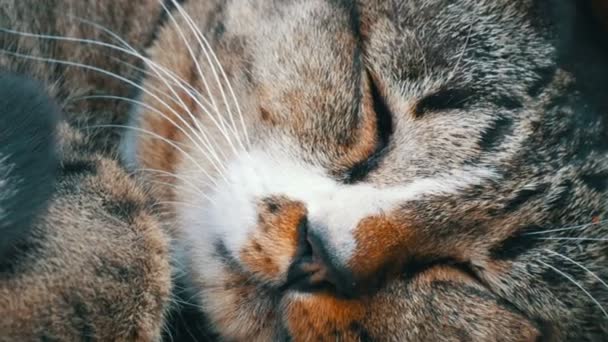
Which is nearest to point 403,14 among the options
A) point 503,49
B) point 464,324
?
point 503,49

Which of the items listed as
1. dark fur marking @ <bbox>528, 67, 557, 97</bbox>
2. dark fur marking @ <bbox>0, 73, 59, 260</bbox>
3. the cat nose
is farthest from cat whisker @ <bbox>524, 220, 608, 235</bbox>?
dark fur marking @ <bbox>0, 73, 59, 260</bbox>

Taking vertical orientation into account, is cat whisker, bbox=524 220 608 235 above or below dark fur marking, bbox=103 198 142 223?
below

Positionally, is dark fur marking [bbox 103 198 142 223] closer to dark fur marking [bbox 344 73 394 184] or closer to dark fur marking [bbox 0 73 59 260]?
dark fur marking [bbox 0 73 59 260]

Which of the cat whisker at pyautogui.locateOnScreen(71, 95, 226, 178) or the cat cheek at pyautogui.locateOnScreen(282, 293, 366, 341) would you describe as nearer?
the cat cheek at pyautogui.locateOnScreen(282, 293, 366, 341)

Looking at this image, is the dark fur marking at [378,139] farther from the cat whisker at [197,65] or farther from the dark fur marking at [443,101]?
the cat whisker at [197,65]

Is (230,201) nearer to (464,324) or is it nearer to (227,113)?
(227,113)

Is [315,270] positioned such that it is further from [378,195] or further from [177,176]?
[177,176]

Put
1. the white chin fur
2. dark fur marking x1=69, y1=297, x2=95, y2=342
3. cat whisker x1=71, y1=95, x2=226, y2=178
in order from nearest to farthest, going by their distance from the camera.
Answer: dark fur marking x1=69, y1=297, x2=95, y2=342 < the white chin fur < cat whisker x1=71, y1=95, x2=226, y2=178

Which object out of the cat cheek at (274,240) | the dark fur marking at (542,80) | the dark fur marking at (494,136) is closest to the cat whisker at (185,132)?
the cat cheek at (274,240)
